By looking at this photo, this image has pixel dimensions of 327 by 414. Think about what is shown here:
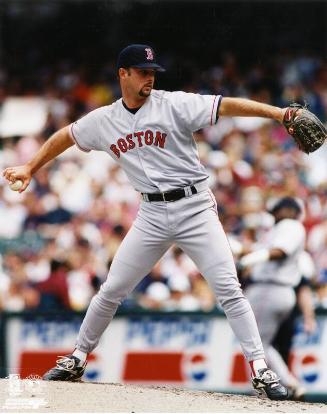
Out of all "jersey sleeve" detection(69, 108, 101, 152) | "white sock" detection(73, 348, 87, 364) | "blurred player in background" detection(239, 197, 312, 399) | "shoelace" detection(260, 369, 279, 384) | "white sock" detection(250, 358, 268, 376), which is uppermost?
"jersey sleeve" detection(69, 108, 101, 152)

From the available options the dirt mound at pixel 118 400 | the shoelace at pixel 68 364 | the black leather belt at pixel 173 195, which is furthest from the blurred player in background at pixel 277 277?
the black leather belt at pixel 173 195

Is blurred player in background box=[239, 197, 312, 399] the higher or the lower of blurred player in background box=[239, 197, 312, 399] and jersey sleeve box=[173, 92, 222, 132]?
the lower

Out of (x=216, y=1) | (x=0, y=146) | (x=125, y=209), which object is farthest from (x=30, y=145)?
(x=216, y=1)

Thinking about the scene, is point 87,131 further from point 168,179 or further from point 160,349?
point 160,349

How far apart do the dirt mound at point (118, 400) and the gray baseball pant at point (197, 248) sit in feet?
0.94

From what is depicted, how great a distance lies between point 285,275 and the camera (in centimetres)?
734

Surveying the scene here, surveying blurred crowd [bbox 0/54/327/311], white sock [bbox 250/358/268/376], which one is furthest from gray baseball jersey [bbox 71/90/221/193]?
blurred crowd [bbox 0/54/327/311]

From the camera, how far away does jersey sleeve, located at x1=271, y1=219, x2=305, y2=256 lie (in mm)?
7141

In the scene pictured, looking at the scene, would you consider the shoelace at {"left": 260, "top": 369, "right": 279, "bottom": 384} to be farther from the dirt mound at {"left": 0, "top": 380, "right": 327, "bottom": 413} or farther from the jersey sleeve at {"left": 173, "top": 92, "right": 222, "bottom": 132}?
the jersey sleeve at {"left": 173, "top": 92, "right": 222, "bottom": 132}

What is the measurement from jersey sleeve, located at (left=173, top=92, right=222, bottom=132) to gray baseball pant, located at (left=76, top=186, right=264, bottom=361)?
387 millimetres

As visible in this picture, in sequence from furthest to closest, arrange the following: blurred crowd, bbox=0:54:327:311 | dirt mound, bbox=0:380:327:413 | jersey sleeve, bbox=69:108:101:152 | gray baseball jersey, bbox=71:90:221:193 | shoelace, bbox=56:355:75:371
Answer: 1. blurred crowd, bbox=0:54:327:311
2. shoelace, bbox=56:355:75:371
3. jersey sleeve, bbox=69:108:101:152
4. gray baseball jersey, bbox=71:90:221:193
5. dirt mound, bbox=0:380:327:413

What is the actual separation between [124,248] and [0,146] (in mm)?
8021

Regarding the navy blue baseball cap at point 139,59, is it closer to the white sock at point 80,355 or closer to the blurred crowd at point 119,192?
the white sock at point 80,355

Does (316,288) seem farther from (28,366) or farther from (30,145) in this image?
(30,145)
